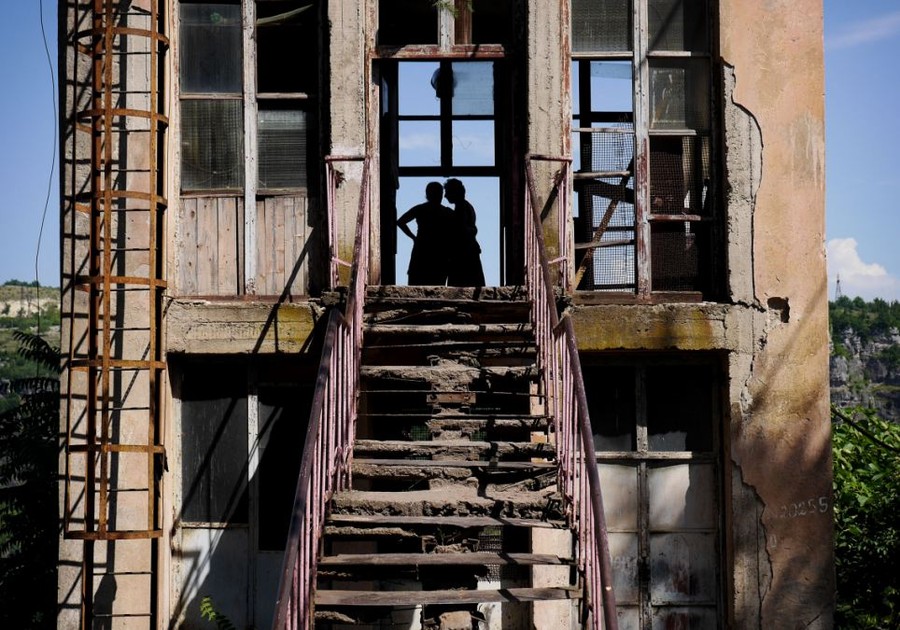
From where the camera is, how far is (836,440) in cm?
1223

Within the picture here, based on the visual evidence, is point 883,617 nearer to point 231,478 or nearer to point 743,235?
point 743,235

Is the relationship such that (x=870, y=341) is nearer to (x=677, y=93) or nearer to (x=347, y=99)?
(x=677, y=93)

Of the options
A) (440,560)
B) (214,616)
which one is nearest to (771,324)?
(440,560)

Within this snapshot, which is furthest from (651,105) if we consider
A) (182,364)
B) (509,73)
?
(182,364)

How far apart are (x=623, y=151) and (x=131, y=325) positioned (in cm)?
430

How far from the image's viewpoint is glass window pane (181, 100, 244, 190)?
9219 mm

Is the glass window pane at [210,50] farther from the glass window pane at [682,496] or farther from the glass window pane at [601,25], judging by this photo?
the glass window pane at [682,496]

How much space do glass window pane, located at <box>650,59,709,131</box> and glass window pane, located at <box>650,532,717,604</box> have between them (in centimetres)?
342

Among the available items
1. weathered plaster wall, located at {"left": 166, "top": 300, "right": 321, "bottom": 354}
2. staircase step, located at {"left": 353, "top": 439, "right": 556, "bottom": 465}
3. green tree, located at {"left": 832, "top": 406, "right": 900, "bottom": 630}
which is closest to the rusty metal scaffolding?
weathered plaster wall, located at {"left": 166, "top": 300, "right": 321, "bottom": 354}

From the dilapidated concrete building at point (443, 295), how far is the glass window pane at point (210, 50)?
0.02m

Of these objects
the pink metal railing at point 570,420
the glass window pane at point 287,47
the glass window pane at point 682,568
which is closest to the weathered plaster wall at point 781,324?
the glass window pane at point 682,568

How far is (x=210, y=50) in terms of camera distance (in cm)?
925

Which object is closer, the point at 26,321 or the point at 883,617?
the point at 883,617

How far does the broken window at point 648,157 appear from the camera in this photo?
9.12 metres
